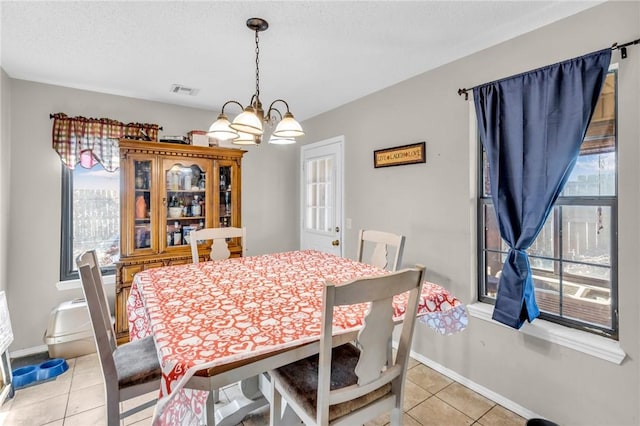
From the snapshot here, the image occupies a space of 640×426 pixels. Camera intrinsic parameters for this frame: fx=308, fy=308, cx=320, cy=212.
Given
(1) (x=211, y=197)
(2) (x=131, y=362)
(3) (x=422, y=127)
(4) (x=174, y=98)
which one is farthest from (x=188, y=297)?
(4) (x=174, y=98)

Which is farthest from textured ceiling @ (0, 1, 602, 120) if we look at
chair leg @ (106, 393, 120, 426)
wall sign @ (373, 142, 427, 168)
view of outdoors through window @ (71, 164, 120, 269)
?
chair leg @ (106, 393, 120, 426)

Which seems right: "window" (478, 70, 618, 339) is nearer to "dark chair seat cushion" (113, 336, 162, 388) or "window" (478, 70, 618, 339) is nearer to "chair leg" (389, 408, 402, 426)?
"chair leg" (389, 408, 402, 426)

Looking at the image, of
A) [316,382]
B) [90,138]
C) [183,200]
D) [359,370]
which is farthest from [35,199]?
[359,370]

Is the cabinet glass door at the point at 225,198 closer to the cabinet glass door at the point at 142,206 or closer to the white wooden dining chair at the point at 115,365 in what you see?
the cabinet glass door at the point at 142,206

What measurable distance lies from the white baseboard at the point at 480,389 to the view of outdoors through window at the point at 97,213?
306 centimetres

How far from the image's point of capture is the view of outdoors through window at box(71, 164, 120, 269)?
2906 millimetres

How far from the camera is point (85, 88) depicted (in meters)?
2.84

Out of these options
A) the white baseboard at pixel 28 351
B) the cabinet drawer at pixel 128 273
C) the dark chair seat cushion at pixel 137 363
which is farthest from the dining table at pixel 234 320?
the white baseboard at pixel 28 351

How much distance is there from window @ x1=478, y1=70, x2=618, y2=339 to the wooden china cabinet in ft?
8.66

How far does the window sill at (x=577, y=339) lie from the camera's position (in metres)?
1.56

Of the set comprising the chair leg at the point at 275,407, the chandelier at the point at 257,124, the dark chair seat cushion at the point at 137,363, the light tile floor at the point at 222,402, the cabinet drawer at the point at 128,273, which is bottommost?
the light tile floor at the point at 222,402

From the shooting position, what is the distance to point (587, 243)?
1.72 m

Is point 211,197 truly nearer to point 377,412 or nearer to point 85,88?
point 85,88

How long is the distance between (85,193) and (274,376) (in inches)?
108
